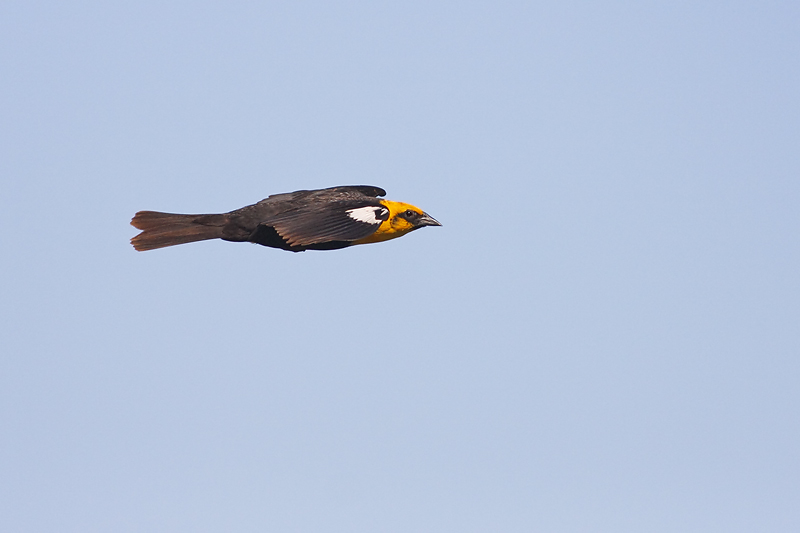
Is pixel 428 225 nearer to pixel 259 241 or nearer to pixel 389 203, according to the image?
pixel 389 203

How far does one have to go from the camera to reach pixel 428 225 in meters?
17.4

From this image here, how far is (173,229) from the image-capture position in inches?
667

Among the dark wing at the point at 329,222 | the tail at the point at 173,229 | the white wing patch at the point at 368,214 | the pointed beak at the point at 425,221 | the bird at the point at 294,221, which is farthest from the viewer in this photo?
the pointed beak at the point at 425,221

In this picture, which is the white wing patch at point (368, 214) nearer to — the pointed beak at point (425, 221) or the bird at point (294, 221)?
the bird at point (294, 221)

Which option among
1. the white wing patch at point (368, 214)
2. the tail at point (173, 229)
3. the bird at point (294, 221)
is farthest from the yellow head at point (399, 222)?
the tail at point (173, 229)

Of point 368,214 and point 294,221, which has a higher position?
point 368,214

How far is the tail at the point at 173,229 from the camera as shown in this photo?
1683 cm

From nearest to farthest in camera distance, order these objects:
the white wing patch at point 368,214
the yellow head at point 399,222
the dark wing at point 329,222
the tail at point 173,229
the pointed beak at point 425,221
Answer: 1. the dark wing at point 329,222
2. the white wing patch at point 368,214
3. the tail at point 173,229
4. the yellow head at point 399,222
5. the pointed beak at point 425,221

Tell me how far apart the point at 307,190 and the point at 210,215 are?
1.43m

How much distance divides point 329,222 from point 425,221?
1.99 m

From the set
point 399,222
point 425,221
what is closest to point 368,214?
point 399,222

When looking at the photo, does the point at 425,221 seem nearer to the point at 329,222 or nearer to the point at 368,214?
the point at 368,214

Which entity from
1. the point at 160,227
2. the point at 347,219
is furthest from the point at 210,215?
the point at 347,219

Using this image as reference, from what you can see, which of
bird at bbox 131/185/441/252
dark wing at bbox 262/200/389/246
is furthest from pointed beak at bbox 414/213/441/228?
dark wing at bbox 262/200/389/246
